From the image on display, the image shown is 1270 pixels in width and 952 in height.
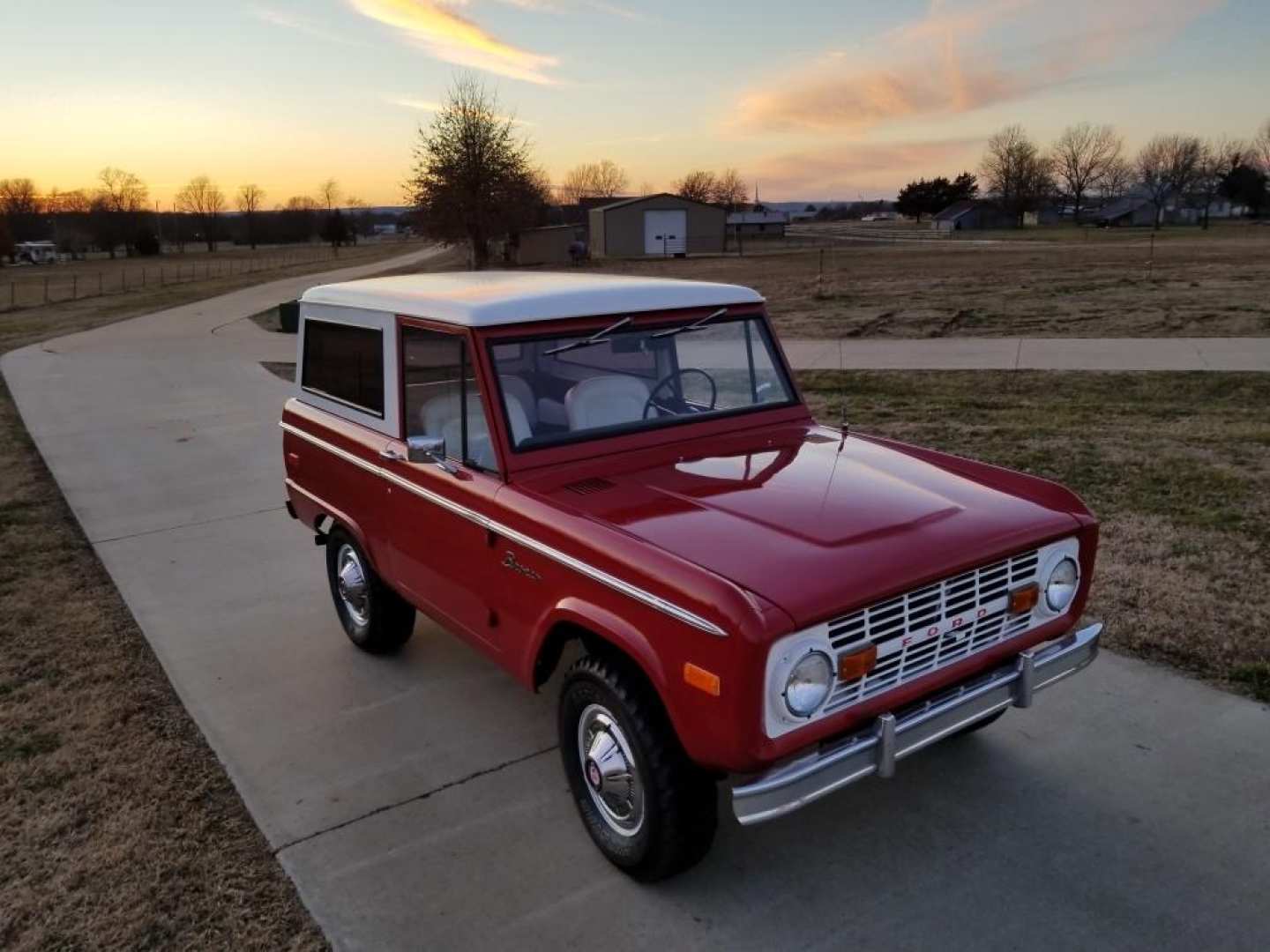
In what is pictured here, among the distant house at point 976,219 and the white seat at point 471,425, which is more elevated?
the distant house at point 976,219

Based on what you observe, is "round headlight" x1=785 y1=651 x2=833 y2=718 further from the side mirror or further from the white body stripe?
the side mirror

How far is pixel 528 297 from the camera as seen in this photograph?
368cm

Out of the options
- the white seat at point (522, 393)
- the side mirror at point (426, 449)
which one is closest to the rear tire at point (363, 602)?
the side mirror at point (426, 449)

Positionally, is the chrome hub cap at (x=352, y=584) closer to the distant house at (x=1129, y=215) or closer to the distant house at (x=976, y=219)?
the distant house at (x=976, y=219)

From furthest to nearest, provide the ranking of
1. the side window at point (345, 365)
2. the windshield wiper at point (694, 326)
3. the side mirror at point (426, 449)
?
the side window at point (345, 365)
the windshield wiper at point (694, 326)
the side mirror at point (426, 449)

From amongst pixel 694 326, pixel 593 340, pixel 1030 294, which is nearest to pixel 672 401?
pixel 694 326

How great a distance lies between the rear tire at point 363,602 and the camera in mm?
4586

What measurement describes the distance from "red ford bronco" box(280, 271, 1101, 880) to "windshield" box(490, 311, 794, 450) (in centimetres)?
1

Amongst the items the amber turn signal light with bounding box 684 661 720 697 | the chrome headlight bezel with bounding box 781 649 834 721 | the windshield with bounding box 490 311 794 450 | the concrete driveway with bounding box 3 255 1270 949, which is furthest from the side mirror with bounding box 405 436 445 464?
the chrome headlight bezel with bounding box 781 649 834 721

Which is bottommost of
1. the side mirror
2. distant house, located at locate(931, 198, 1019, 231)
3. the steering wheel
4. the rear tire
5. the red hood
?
the rear tire

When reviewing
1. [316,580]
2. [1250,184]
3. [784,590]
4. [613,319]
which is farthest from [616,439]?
[1250,184]

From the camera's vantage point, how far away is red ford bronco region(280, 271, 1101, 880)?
2611 mm

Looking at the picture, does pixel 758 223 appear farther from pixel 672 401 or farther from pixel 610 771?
pixel 610 771

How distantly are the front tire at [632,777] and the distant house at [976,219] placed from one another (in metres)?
90.1
